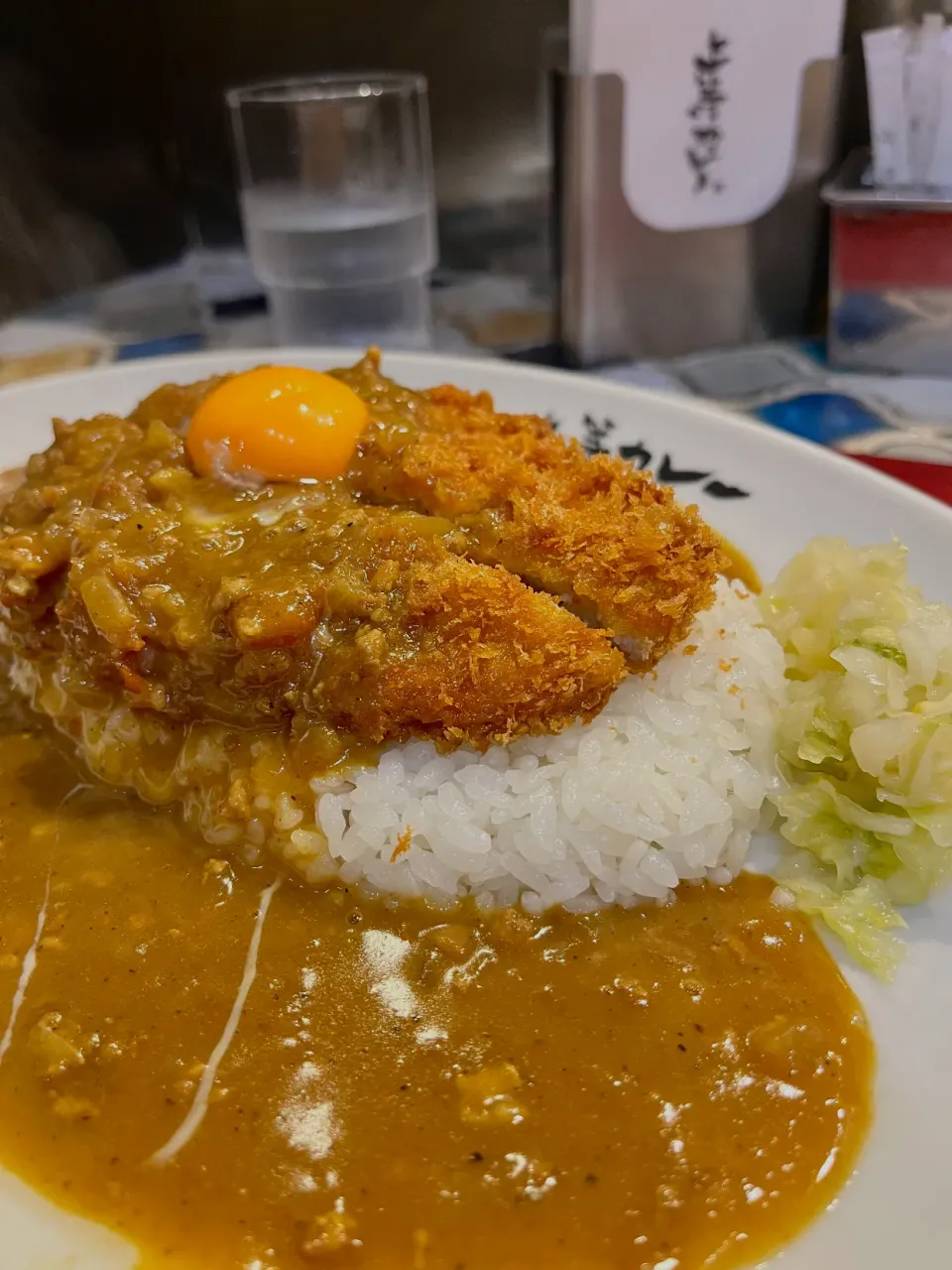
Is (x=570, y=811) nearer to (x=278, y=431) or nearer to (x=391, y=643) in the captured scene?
(x=391, y=643)

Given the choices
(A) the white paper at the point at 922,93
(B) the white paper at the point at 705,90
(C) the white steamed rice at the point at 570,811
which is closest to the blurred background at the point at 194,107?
(B) the white paper at the point at 705,90

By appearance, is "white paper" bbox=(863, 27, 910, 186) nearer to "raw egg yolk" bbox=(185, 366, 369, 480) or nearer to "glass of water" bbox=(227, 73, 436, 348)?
"glass of water" bbox=(227, 73, 436, 348)

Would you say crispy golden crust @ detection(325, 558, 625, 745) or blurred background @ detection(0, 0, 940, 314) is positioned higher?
blurred background @ detection(0, 0, 940, 314)

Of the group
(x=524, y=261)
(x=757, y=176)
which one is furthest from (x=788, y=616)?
(x=524, y=261)

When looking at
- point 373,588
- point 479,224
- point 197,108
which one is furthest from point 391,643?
point 197,108

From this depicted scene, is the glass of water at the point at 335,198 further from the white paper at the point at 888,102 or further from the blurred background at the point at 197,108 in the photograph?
the white paper at the point at 888,102

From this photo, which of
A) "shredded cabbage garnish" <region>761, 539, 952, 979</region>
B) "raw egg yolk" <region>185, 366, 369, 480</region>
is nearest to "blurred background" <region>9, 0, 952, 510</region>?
"shredded cabbage garnish" <region>761, 539, 952, 979</region>

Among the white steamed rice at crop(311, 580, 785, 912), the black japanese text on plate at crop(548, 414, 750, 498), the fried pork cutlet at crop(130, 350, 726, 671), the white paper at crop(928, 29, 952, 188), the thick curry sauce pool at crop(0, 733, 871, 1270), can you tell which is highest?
the white paper at crop(928, 29, 952, 188)

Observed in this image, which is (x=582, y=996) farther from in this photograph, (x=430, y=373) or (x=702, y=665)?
(x=430, y=373)
